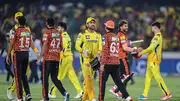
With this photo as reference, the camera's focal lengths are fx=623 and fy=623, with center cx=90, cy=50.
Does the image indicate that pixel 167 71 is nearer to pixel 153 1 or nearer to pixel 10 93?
pixel 153 1

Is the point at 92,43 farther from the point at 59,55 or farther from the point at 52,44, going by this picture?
the point at 52,44

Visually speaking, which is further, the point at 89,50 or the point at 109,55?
the point at 89,50

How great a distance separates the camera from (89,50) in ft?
63.0

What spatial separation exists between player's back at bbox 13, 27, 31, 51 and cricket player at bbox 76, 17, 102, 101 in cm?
177

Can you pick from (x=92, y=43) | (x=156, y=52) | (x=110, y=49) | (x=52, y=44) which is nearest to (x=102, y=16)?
(x=156, y=52)

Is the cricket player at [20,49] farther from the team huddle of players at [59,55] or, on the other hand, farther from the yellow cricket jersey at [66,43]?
the yellow cricket jersey at [66,43]

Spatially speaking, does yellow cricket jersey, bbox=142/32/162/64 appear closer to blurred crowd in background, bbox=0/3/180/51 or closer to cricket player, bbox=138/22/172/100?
cricket player, bbox=138/22/172/100

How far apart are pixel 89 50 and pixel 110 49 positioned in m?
1.40

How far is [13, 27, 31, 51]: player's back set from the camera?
1839 centimetres

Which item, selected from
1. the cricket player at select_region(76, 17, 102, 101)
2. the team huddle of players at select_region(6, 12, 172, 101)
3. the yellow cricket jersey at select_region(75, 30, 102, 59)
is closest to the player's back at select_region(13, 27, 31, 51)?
the team huddle of players at select_region(6, 12, 172, 101)

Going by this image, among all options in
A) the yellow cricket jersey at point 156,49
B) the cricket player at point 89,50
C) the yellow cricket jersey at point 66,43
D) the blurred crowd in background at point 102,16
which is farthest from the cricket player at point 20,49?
the blurred crowd in background at point 102,16

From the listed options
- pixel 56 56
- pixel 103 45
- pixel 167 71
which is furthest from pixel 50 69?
pixel 167 71

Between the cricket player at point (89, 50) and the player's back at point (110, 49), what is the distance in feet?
3.72

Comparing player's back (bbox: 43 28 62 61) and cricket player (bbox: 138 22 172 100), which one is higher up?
player's back (bbox: 43 28 62 61)
